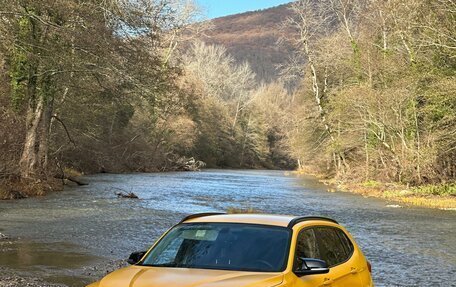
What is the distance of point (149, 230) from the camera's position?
17875mm

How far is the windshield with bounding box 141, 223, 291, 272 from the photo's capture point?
537 centimetres

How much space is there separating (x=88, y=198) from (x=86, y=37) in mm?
9013

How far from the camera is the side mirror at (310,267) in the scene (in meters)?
5.35

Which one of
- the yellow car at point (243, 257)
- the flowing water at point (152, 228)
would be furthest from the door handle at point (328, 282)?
the flowing water at point (152, 228)

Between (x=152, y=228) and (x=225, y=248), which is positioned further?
(x=152, y=228)

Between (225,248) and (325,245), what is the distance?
50.7 inches

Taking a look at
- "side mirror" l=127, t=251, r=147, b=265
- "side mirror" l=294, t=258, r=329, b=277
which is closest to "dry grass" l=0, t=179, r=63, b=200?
"side mirror" l=127, t=251, r=147, b=265

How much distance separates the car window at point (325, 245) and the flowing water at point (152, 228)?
16.7ft

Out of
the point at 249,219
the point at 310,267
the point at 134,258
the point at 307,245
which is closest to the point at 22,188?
the point at 134,258

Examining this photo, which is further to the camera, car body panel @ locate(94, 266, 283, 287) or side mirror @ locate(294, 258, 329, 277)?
side mirror @ locate(294, 258, 329, 277)

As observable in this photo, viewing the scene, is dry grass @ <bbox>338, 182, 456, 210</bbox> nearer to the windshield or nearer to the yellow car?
the yellow car

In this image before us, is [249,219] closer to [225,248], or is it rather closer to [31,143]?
[225,248]

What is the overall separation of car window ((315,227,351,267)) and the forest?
43.2ft

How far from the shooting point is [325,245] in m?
6.29
